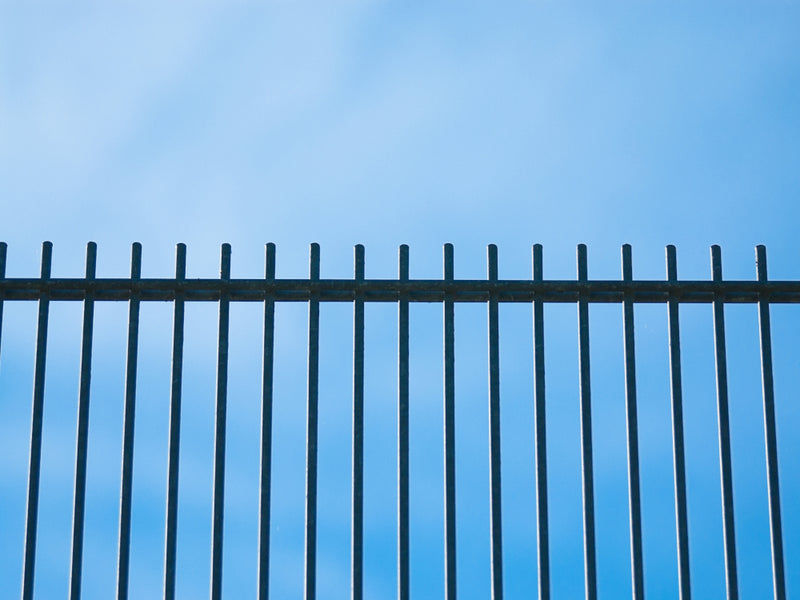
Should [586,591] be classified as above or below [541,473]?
below

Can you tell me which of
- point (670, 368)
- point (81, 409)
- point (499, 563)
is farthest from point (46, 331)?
point (670, 368)

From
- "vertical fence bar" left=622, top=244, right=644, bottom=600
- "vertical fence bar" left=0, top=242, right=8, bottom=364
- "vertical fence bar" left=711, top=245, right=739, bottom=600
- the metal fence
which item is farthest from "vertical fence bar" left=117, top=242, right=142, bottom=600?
"vertical fence bar" left=711, top=245, right=739, bottom=600

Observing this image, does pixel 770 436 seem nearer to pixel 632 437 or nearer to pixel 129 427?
pixel 632 437

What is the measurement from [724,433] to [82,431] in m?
3.19

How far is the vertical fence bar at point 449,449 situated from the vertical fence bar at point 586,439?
64 cm

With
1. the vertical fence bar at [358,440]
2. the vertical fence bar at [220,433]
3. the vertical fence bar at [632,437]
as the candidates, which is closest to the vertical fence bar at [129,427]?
the vertical fence bar at [220,433]

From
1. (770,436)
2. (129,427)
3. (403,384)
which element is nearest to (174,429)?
(129,427)

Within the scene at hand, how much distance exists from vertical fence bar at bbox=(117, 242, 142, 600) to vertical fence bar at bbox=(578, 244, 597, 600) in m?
2.21

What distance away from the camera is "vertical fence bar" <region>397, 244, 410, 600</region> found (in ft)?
24.7

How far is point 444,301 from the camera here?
25.9ft

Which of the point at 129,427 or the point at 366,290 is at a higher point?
the point at 366,290

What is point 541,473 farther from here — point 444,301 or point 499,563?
point 444,301

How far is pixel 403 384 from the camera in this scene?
7730mm

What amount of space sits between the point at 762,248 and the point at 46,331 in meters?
3.68
